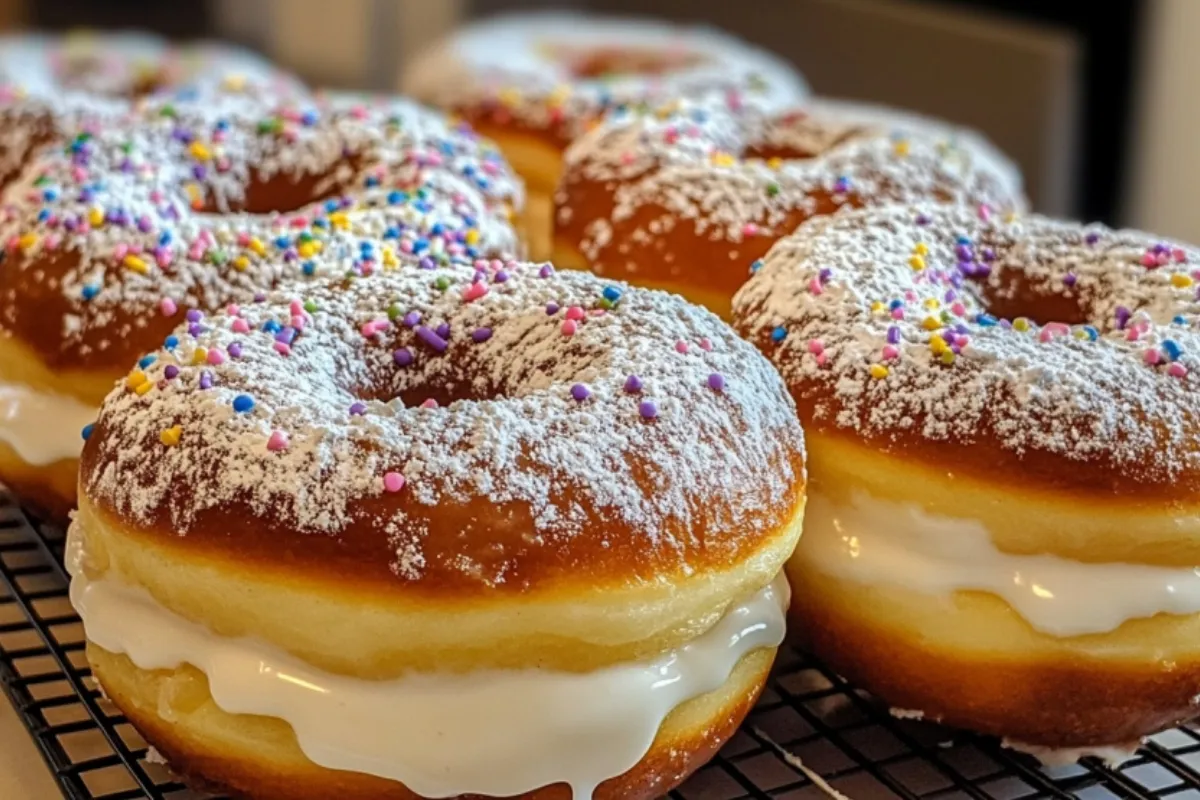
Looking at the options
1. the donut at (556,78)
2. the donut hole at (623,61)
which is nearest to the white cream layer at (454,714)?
the donut at (556,78)

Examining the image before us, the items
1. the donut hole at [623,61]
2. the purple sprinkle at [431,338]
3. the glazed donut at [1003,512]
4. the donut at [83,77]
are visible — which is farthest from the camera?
the donut hole at [623,61]

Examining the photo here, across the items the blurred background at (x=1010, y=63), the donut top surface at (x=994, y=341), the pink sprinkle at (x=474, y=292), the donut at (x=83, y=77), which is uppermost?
the pink sprinkle at (x=474, y=292)

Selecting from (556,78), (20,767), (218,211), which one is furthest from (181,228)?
(556,78)

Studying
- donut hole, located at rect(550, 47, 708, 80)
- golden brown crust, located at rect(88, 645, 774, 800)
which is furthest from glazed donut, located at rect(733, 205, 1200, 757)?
donut hole, located at rect(550, 47, 708, 80)

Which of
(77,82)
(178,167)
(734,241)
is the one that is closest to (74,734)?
(178,167)

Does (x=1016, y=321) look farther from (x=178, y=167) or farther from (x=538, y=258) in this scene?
(x=178, y=167)

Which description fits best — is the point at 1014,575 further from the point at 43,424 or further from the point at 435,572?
the point at 43,424

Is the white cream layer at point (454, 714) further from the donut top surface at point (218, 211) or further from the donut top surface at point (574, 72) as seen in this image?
the donut top surface at point (574, 72)
